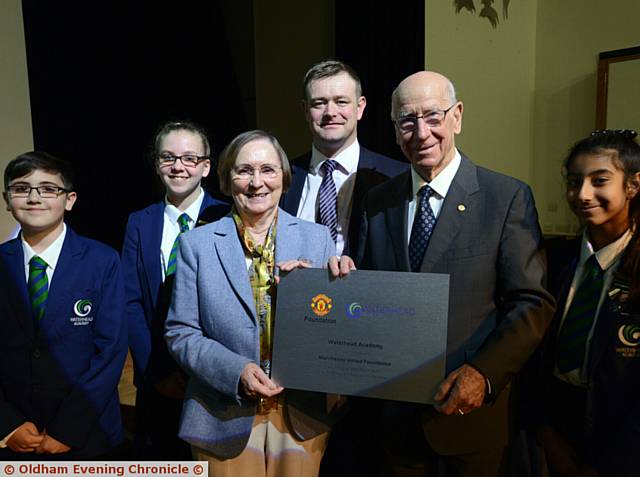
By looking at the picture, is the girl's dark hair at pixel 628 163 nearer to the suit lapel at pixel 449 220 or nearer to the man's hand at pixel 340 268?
the suit lapel at pixel 449 220

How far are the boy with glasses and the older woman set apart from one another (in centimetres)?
45

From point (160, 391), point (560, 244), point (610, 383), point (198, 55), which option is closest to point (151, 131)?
point (198, 55)

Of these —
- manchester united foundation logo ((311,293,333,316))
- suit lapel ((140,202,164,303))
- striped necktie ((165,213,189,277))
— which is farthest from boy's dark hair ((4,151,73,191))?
manchester united foundation logo ((311,293,333,316))

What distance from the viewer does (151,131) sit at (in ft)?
15.3

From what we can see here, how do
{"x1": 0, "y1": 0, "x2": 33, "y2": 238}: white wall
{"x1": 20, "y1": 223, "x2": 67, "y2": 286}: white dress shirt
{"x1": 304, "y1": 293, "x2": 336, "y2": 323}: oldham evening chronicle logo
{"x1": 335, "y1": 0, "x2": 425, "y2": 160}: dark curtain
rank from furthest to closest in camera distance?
1. {"x1": 335, "y1": 0, "x2": 425, "y2": 160}: dark curtain
2. {"x1": 0, "y1": 0, "x2": 33, "y2": 238}: white wall
3. {"x1": 20, "y1": 223, "x2": 67, "y2": 286}: white dress shirt
4. {"x1": 304, "y1": 293, "x2": 336, "y2": 323}: oldham evening chronicle logo

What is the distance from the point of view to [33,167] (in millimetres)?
1797

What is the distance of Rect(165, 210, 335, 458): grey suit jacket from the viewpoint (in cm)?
149

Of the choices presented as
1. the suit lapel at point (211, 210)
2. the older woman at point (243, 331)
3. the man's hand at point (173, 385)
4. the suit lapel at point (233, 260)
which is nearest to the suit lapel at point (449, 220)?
the older woman at point (243, 331)

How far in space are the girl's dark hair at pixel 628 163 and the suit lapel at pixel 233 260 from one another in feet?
3.64

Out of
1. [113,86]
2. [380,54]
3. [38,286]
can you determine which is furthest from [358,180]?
[113,86]

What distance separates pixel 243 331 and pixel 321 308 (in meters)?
0.25

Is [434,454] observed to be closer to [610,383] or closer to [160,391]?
[610,383]

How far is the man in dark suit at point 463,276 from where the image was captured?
1.39 metres

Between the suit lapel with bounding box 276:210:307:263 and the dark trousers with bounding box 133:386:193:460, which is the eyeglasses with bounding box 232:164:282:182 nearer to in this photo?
the suit lapel with bounding box 276:210:307:263
